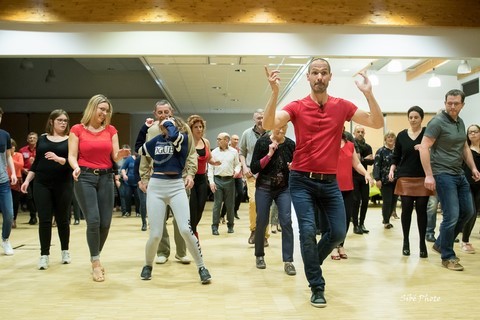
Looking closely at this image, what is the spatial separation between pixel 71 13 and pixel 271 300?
6.49m

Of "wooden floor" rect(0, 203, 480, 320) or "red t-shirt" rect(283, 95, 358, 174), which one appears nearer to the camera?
"wooden floor" rect(0, 203, 480, 320)

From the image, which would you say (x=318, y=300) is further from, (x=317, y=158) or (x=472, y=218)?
(x=472, y=218)

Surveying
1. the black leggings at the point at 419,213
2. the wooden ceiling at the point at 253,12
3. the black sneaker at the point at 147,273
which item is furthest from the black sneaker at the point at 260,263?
the wooden ceiling at the point at 253,12

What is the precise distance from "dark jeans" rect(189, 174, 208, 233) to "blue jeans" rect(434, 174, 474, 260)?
2.30 meters

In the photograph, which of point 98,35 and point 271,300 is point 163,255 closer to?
point 271,300

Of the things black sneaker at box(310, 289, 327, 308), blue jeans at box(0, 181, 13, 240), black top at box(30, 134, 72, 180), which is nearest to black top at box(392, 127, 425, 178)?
black sneaker at box(310, 289, 327, 308)

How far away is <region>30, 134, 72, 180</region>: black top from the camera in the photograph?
4.93 metres

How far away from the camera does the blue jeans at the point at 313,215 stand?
351 centimetres

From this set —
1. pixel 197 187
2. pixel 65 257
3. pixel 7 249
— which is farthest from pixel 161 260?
pixel 7 249

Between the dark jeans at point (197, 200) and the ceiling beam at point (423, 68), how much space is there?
34.4ft

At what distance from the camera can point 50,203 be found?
4969mm

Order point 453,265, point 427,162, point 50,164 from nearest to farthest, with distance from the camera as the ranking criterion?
point 427,162, point 453,265, point 50,164

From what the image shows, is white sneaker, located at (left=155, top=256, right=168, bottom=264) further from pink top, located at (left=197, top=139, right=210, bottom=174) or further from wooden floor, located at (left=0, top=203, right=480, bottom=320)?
pink top, located at (left=197, top=139, right=210, bottom=174)

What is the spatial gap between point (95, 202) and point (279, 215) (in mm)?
1644
